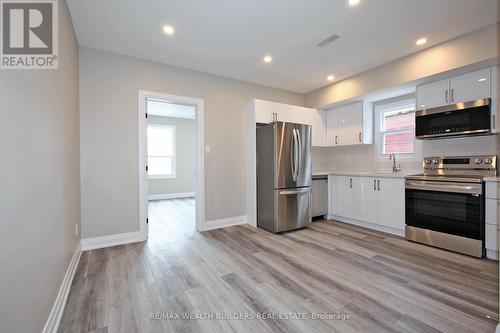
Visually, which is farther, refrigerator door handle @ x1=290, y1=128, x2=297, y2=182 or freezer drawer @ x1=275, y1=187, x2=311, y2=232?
refrigerator door handle @ x1=290, y1=128, x2=297, y2=182

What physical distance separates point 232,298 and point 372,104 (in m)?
4.04

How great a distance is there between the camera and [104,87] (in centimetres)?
298

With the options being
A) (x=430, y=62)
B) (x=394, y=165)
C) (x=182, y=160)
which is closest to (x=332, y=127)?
(x=394, y=165)

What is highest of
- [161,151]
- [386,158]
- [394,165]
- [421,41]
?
[421,41]

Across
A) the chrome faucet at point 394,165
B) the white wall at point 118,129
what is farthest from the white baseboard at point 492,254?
the white wall at point 118,129

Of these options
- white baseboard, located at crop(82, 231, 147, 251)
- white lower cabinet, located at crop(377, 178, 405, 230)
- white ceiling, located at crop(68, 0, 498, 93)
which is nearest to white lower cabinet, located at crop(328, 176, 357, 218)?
white lower cabinet, located at crop(377, 178, 405, 230)

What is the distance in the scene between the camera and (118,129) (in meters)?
3.06

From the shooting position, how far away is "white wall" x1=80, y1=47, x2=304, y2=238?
2.89 metres

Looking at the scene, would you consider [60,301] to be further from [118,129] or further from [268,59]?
[268,59]

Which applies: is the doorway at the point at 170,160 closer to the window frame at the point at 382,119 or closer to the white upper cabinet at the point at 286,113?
the white upper cabinet at the point at 286,113

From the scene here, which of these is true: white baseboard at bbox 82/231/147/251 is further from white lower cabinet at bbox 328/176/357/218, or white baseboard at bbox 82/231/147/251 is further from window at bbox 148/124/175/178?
window at bbox 148/124/175/178

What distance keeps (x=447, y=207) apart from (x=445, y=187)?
9.9 inches

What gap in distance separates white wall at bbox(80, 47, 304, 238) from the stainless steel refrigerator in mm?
819

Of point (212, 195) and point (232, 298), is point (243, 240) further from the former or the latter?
point (232, 298)
